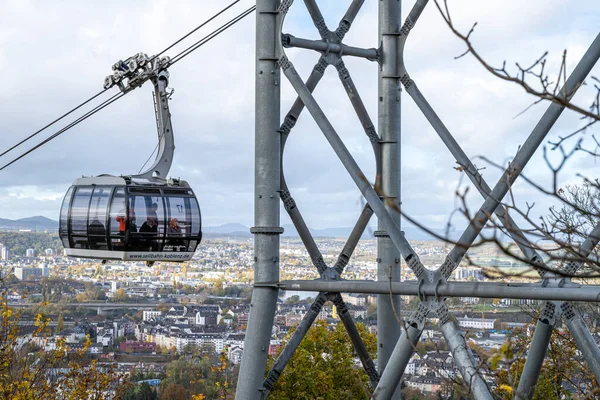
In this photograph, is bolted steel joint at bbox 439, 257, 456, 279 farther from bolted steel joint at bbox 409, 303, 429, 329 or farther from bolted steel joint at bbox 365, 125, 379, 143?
bolted steel joint at bbox 365, 125, 379, 143

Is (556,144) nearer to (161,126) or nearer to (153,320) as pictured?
(161,126)

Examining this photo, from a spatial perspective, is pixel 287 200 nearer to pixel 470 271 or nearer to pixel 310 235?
pixel 310 235

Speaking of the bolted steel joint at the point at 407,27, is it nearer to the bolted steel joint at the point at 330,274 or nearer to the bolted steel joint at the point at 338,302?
the bolted steel joint at the point at 330,274

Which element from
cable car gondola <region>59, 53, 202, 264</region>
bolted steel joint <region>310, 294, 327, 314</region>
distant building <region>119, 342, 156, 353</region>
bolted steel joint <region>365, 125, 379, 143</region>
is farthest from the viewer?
distant building <region>119, 342, 156, 353</region>

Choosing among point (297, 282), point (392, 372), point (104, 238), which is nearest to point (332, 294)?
point (297, 282)

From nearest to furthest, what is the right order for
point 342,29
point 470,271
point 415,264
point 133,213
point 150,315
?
point 415,264
point 342,29
point 470,271
point 133,213
point 150,315

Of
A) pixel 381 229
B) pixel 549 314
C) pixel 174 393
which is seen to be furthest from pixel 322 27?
pixel 174 393

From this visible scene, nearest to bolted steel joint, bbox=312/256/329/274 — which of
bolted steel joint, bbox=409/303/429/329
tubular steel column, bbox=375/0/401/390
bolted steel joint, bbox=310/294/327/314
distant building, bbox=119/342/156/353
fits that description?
bolted steel joint, bbox=310/294/327/314
